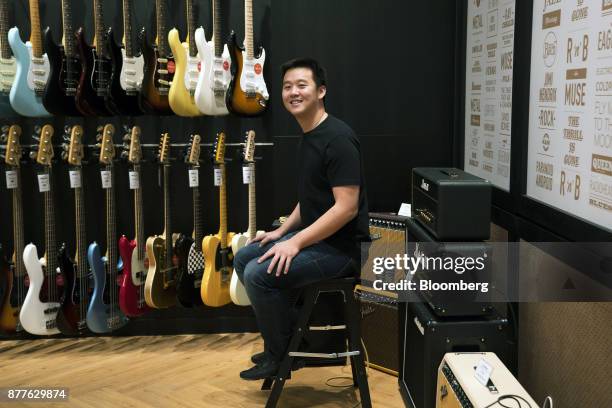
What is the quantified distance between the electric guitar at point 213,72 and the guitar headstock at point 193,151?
16 cm

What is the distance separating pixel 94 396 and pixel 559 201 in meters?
2.23

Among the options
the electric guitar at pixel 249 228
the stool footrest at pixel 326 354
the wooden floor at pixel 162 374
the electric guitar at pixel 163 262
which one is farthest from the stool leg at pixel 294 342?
the electric guitar at pixel 163 262

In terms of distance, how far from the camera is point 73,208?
417cm

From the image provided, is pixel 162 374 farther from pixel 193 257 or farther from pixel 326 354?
pixel 326 354

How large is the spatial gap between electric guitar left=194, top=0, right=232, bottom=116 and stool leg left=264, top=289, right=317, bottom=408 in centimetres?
143

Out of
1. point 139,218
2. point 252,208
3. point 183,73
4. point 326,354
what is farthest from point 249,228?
point 326,354

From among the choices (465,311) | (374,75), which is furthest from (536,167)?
(374,75)

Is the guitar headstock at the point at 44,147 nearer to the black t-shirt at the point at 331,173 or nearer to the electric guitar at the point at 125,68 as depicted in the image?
the electric guitar at the point at 125,68

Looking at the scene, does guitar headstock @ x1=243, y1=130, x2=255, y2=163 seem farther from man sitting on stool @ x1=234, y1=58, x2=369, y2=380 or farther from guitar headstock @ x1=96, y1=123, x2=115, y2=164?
man sitting on stool @ x1=234, y1=58, x2=369, y2=380

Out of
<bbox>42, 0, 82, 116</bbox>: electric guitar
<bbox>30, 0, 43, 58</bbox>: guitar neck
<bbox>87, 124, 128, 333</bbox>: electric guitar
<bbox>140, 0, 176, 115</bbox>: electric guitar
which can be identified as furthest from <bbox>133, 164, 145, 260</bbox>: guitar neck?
<bbox>30, 0, 43, 58</bbox>: guitar neck

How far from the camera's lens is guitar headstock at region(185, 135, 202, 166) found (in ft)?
12.9

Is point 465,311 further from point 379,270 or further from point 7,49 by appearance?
point 7,49

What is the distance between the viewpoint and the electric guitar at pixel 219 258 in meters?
3.91

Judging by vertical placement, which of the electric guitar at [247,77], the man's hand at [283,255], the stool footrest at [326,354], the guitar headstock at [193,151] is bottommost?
the stool footrest at [326,354]
